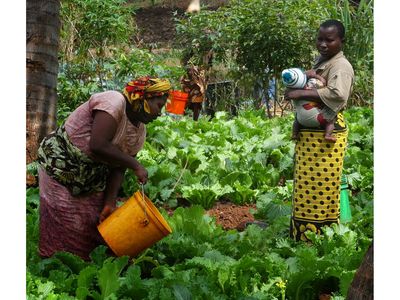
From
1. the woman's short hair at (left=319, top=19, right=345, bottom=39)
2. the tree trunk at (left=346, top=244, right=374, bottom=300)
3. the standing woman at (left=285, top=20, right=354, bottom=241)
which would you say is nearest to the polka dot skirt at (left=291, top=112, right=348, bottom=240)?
the standing woman at (left=285, top=20, right=354, bottom=241)

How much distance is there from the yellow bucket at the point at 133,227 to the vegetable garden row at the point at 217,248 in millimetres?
116

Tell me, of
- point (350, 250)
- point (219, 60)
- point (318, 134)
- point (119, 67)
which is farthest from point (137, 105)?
point (219, 60)

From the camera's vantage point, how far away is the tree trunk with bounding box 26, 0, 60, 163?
6.46 m

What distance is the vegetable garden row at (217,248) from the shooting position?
3.63 meters

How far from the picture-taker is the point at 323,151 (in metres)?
4.54

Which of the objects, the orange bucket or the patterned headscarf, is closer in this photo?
the patterned headscarf

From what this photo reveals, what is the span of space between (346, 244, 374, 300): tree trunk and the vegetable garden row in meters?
0.94

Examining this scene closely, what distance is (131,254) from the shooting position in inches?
159

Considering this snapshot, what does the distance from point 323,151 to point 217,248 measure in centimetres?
96

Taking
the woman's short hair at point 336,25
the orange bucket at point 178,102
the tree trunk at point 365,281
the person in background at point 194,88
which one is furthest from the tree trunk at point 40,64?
the person in background at point 194,88

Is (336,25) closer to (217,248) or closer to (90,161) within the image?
(217,248)

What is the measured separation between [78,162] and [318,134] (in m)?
1.62

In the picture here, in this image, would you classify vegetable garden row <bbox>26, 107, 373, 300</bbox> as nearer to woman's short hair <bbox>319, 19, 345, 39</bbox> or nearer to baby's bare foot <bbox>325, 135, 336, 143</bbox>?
baby's bare foot <bbox>325, 135, 336, 143</bbox>

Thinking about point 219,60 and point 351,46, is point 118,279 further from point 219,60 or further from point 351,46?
point 219,60
